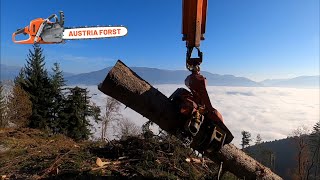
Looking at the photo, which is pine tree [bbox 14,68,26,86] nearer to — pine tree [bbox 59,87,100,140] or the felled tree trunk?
pine tree [bbox 59,87,100,140]

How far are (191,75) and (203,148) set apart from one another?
51.0 inches

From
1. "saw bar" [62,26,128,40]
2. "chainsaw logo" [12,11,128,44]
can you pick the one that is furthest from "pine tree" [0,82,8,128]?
"saw bar" [62,26,128,40]

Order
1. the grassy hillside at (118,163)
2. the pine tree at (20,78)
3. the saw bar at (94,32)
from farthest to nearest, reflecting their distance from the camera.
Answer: the pine tree at (20,78)
the saw bar at (94,32)
the grassy hillside at (118,163)

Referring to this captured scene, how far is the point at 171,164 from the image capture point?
662 cm

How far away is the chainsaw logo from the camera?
444 inches

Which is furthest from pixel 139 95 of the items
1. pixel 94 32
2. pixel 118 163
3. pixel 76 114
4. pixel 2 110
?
pixel 2 110

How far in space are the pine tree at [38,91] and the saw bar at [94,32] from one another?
28.7 m

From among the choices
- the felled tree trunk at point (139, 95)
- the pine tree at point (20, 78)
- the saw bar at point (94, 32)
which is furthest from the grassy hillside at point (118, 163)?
the pine tree at point (20, 78)

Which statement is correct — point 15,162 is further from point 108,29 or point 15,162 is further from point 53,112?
point 53,112

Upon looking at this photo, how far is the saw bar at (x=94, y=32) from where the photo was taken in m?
11.2

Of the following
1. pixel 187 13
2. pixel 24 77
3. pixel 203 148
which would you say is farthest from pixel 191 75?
pixel 24 77

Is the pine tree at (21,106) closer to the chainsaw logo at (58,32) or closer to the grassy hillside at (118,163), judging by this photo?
the chainsaw logo at (58,32)

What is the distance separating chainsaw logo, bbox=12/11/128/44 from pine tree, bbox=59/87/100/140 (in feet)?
75.8

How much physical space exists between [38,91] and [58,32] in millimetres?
28496
